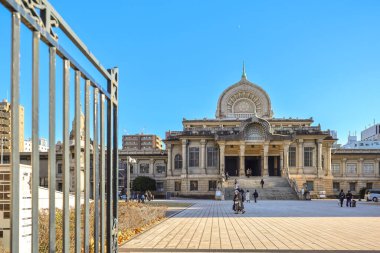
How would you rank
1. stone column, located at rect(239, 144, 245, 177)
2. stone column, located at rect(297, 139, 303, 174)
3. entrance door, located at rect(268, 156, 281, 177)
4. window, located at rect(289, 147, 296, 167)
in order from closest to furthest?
stone column, located at rect(239, 144, 245, 177)
stone column, located at rect(297, 139, 303, 174)
window, located at rect(289, 147, 296, 167)
entrance door, located at rect(268, 156, 281, 177)

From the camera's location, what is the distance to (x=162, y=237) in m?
14.9

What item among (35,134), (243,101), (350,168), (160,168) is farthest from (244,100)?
(35,134)

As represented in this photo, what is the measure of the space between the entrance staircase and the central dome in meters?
16.9

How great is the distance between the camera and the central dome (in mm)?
81125

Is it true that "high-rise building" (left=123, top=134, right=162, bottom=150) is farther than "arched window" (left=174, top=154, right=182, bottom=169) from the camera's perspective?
Yes

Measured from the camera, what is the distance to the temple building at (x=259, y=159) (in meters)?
69.2

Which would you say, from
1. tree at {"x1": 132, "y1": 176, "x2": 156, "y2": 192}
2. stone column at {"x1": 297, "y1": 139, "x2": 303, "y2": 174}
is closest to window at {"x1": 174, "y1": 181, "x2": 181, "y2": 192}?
tree at {"x1": 132, "y1": 176, "x2": 156, "y2": 192}

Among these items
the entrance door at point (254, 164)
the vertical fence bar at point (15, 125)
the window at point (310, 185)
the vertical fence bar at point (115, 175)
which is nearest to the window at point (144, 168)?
the entrance door at point (254, 164)

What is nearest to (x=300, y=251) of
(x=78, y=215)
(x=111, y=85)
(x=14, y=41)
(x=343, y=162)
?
(x=111, y=85)

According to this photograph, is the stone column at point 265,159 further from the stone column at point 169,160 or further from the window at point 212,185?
the stone column at point 169,160

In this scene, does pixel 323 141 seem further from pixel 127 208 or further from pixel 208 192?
pixel 127 208

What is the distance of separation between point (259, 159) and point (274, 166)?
105 inches

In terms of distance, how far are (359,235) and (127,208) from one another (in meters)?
8.32

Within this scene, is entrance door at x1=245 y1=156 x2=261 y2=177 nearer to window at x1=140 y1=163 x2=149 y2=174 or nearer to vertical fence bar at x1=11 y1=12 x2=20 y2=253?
window at x1=140 y1=163 x2=149 y2=174
